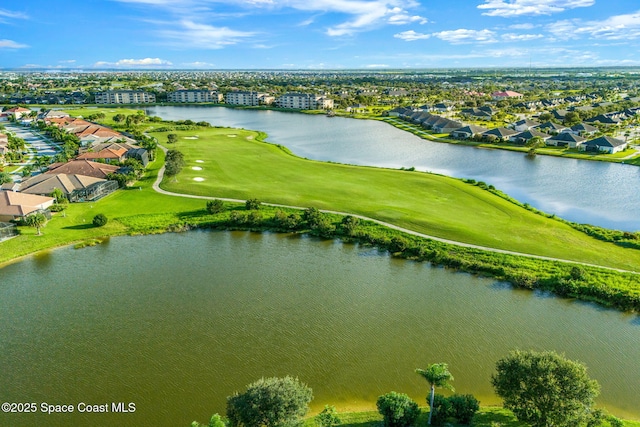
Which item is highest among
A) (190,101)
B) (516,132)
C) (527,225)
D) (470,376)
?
(190,101)

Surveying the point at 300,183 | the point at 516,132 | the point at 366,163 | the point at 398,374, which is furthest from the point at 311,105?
the point at 398,374

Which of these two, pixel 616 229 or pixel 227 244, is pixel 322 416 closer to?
pixel 227 244

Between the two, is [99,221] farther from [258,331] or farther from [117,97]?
[117,97]

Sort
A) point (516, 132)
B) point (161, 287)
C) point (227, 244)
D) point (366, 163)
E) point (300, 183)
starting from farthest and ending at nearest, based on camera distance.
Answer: point (516, 132) < point (366, 163) < point (300, 183) < point (227, 244) < point (161, 287)

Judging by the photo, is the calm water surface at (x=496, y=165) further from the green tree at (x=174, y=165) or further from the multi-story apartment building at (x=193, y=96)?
the multi-story apartment building at (x=193, y=96)

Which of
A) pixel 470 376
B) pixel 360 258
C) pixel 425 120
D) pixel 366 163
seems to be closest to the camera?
pixel 470 376

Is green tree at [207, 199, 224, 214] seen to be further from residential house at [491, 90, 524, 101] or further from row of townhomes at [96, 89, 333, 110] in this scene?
residential house at [491, 90, 524, 101]
